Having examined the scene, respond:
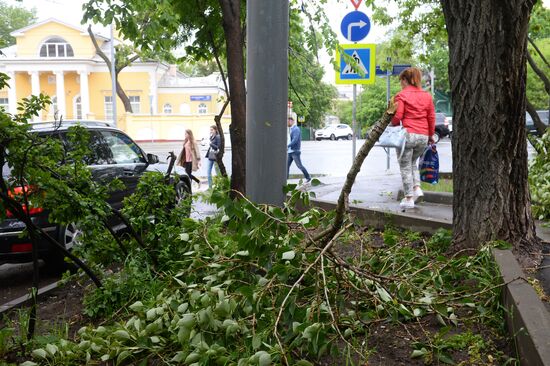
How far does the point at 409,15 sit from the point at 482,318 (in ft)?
39.4

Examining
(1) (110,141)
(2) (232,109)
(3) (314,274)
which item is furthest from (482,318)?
(1) (110,141)

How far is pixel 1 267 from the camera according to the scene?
7.80 m

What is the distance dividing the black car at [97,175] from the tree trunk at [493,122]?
241 centimetres

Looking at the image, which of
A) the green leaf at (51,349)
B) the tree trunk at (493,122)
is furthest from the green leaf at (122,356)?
the tree trunk at (493,122)

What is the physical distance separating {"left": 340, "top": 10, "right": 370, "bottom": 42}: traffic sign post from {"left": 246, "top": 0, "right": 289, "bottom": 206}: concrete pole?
836 centimetres

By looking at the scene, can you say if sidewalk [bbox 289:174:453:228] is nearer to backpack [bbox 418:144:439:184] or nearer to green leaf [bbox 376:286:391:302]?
backpack [bbox 418:144:439:184]

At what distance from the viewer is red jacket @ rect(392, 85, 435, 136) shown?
7.97m

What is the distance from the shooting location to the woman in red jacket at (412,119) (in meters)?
7.99

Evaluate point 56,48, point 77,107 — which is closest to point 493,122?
point 77,107

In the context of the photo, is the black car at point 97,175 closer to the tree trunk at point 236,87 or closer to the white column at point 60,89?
the tree trunk at point 236,87

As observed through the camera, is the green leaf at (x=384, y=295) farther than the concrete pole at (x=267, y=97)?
No

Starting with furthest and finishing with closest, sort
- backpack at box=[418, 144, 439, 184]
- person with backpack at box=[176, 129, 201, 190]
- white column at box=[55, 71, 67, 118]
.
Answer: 1. white column at box=[55, 71, 67, 118]
2. person with backpack at box=[176, 129, 201, 190]
3. backpack at box=[418, 144, 439, 184]

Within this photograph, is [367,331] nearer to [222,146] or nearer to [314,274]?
[314,274]

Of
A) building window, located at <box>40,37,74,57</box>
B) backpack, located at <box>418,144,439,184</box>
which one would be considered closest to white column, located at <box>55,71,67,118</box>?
building window, located at <box>40,37,74,57</box>
